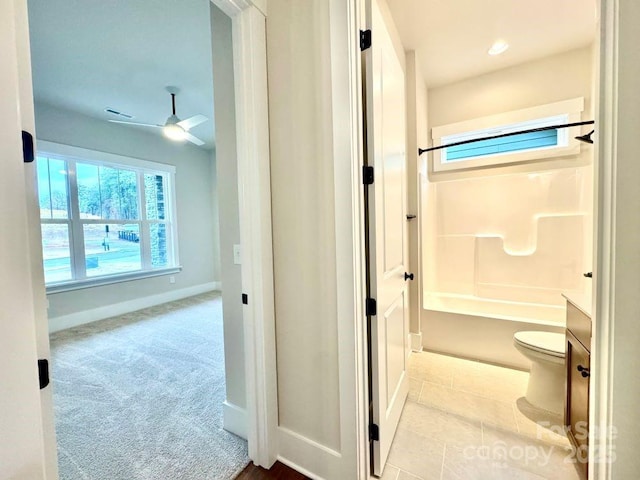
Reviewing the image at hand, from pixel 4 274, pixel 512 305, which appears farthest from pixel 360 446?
pixel 512 305

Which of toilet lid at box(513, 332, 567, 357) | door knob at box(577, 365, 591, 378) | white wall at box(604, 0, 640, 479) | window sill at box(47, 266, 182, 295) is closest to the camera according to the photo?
white wall at box(604, 0, 640, 479)

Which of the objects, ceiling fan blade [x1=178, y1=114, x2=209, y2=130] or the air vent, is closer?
ceiling fan blade [x1=178, y1=114, x2=209, y2=130]

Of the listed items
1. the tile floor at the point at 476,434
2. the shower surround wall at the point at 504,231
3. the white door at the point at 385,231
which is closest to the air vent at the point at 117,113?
the white door at the point at 385,231

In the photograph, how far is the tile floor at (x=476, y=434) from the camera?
133cm

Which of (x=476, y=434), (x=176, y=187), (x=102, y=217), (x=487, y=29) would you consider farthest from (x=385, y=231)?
(x=176, y=187)

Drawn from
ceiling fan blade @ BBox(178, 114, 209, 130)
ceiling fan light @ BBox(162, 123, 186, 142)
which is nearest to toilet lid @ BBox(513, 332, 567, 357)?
ceiling fan blade @ BBox(178, 114, 209, 130)

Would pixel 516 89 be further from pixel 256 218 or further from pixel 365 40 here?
pixel 256 218

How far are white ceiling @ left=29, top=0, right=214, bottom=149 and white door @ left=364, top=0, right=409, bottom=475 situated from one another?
1532 millimetres

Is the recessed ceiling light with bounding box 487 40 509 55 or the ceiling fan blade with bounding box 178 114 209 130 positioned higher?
the recessed ceiling light with bounding box 487 40 509 55

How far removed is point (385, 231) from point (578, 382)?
1220 mm

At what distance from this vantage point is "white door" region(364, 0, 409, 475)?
4.01 ft

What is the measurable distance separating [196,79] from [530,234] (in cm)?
396

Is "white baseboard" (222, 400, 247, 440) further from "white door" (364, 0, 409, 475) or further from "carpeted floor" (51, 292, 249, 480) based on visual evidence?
"white door" (364, 0, 409, 475)

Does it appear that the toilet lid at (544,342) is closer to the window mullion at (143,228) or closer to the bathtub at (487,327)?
the bathtub at (487,327)
